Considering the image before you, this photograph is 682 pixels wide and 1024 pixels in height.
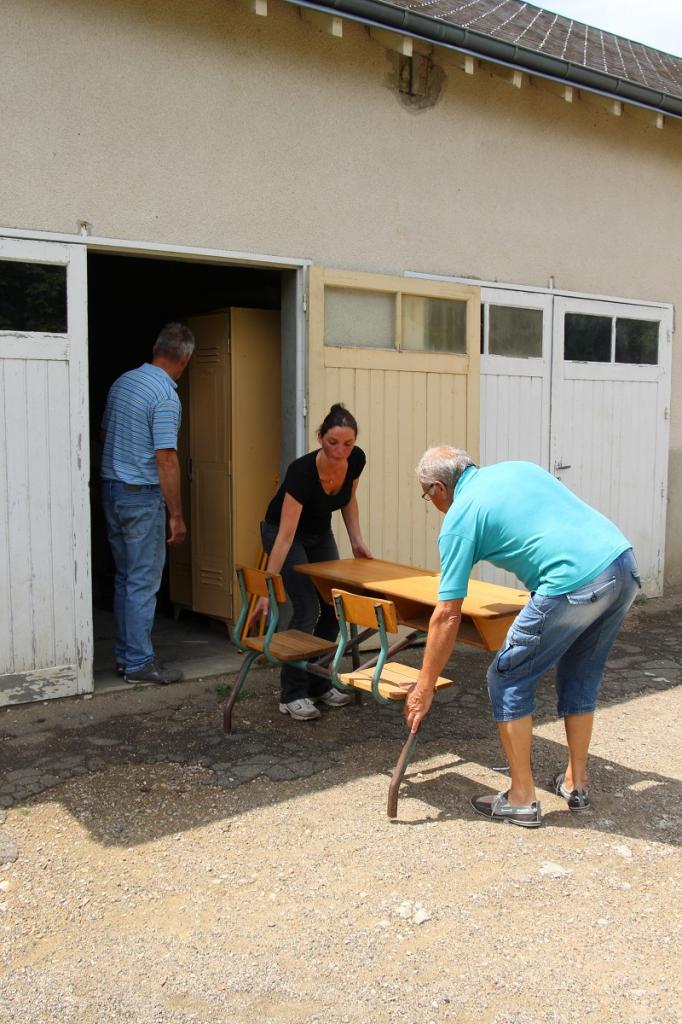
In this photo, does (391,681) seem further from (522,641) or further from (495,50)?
(495,50)

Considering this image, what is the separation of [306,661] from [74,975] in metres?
2.06

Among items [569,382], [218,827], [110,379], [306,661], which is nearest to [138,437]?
[306,661]

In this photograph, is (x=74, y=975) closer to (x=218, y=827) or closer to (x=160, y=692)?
(x=218, y=827)

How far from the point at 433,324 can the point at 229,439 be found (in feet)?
5.19

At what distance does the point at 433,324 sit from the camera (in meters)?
6.57

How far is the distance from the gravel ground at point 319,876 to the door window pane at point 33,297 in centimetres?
201

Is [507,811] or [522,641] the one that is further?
[507,811]

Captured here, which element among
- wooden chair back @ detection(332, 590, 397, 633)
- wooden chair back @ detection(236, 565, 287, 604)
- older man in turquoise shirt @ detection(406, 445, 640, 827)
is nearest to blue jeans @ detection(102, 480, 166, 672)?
wooden chair back @ detection(236, 565, 287, 604)

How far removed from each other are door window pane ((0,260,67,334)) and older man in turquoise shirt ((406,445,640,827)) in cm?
239

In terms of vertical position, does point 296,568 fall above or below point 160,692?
above

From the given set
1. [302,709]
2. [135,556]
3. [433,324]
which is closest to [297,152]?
[433,324]

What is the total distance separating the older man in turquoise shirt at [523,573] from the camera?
3568 mm

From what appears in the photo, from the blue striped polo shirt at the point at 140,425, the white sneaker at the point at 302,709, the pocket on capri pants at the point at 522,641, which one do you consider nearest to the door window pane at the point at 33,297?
the blue striped polo shirt at the point at 140,425

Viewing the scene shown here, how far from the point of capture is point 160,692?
5453 millimetres
